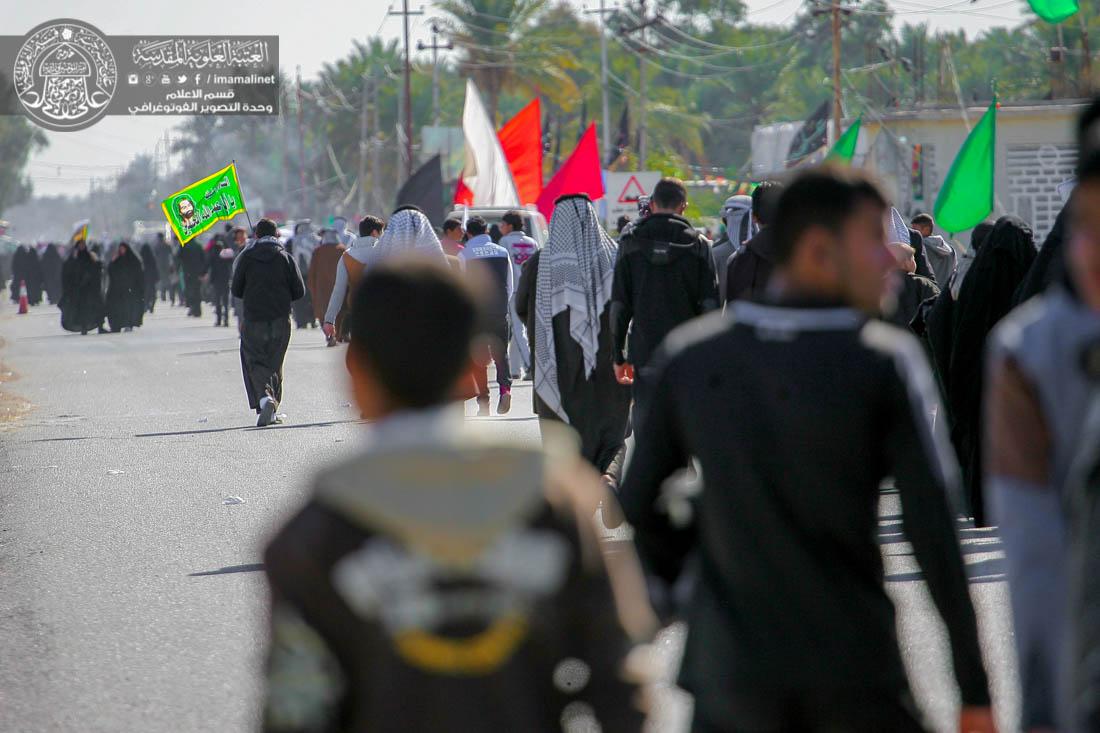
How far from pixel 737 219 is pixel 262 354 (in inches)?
217

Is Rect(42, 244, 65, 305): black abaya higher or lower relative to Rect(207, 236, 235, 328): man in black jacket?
lower

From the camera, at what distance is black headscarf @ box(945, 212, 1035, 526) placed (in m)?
8.76

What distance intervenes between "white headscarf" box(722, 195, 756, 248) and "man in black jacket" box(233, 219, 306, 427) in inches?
195

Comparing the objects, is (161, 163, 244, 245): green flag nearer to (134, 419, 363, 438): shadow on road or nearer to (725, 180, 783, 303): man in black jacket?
(134, 419, 363, 438): shadow on road

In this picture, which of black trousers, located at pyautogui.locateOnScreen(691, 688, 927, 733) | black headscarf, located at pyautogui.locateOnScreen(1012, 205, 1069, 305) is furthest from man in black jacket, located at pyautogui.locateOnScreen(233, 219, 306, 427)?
black trousers, located at pyautogui.locateOnScreen(691, 688, 927, 733)

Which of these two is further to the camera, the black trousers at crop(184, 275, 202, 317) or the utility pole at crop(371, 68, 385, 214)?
the utility pole at crop(371, 68, 385, 214)

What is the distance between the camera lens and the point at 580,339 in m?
9.22

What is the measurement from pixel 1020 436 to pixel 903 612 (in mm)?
4214

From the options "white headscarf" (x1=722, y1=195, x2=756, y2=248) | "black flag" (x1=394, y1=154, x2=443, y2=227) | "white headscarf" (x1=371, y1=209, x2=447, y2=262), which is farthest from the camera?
Answer: "black flag" (x1=394, y1=154, x2=443, y2=227)

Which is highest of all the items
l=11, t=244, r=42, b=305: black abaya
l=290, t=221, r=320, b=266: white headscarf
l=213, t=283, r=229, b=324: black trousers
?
l=290, t=221, r=320, b=266: white headscarf

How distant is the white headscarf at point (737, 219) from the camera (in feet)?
38.0

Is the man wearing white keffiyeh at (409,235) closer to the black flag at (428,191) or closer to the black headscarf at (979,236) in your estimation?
the black headscarf at (979,236)

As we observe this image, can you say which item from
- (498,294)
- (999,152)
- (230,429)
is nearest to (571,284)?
(230,429)

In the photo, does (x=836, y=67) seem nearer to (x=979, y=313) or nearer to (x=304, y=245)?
(x=304, y=245)
